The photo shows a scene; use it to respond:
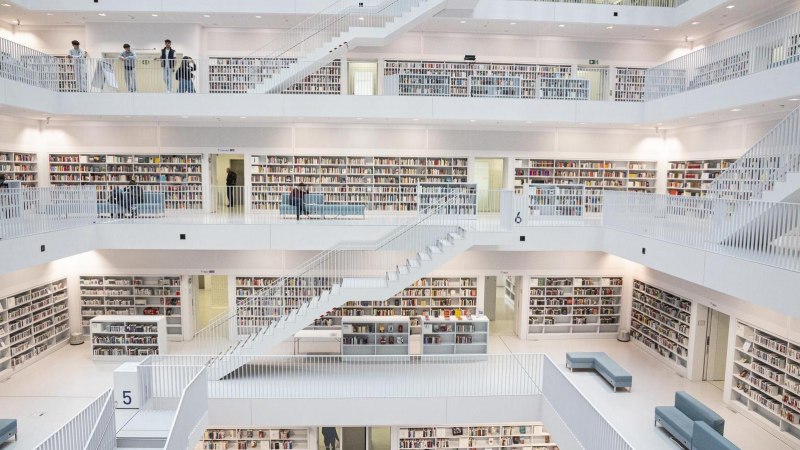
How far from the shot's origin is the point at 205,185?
46.3ft

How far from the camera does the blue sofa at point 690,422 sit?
7.79 meters

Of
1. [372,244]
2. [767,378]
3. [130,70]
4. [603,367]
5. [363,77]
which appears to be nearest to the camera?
[767,378]

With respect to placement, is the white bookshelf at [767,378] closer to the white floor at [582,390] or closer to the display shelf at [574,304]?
the white floor at [582,390]

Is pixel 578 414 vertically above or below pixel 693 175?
below

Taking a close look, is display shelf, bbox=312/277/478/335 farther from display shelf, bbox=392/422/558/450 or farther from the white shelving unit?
display shelf, bbox=392/422/558/450

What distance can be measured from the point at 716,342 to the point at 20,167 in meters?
17.5

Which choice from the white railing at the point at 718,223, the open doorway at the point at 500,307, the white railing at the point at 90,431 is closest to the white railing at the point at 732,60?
the white railing at the point at 718,223

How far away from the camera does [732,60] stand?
453 inches

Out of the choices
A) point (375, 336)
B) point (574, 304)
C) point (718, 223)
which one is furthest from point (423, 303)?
point (718, 223)

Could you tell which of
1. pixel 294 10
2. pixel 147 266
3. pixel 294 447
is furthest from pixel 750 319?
pixel 147 266

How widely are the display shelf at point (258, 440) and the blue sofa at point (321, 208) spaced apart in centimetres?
488

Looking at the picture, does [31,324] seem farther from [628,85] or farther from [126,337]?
[628,85]

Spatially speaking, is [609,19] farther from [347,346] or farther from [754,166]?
[347,346]

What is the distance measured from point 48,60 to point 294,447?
418 inches
